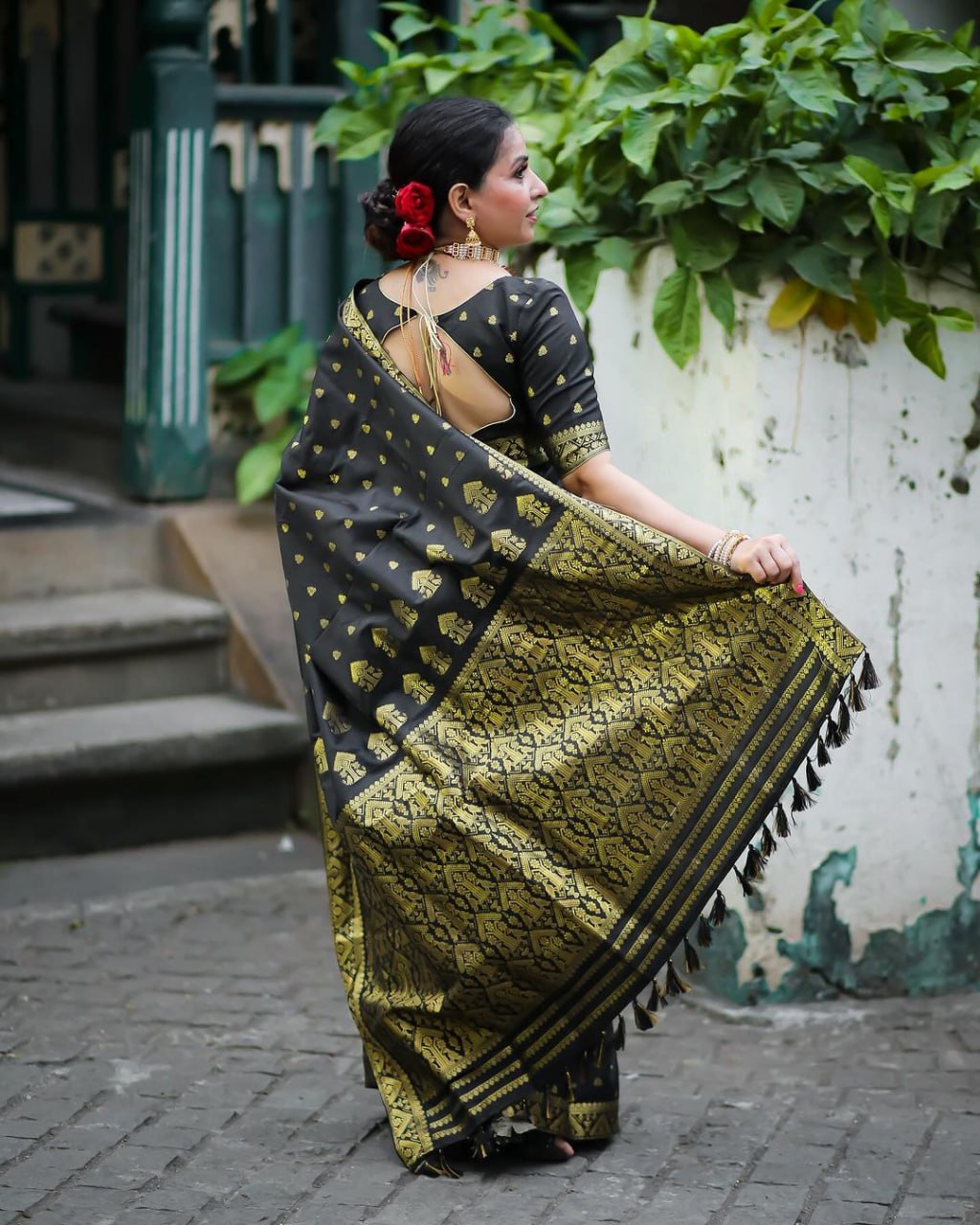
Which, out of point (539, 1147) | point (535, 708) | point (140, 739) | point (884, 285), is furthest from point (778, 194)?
point (140, 739)

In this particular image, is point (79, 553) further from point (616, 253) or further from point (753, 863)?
point (753, 863)

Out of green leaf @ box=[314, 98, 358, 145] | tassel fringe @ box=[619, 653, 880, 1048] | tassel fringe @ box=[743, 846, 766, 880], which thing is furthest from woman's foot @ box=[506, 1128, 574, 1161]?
green leaf @ box=[314, 98, 358, 145]

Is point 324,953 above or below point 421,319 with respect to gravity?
below

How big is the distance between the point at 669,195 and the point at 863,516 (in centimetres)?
86

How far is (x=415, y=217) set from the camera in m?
3.44

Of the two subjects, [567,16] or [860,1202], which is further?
[567,16]

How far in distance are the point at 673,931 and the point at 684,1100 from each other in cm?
64

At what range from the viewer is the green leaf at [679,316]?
420 cm

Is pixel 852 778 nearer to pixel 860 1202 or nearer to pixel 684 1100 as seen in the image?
pixel 684 1100

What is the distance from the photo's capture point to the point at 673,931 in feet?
11.4

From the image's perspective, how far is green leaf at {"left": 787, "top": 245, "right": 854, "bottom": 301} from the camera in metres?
4.11

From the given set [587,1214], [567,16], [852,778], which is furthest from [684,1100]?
[567,16]

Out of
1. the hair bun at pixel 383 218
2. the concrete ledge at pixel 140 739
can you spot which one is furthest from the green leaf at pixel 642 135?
the concrete ledge at pixel 140 739

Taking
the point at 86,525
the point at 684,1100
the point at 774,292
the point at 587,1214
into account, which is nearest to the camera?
the point at 587,1214
